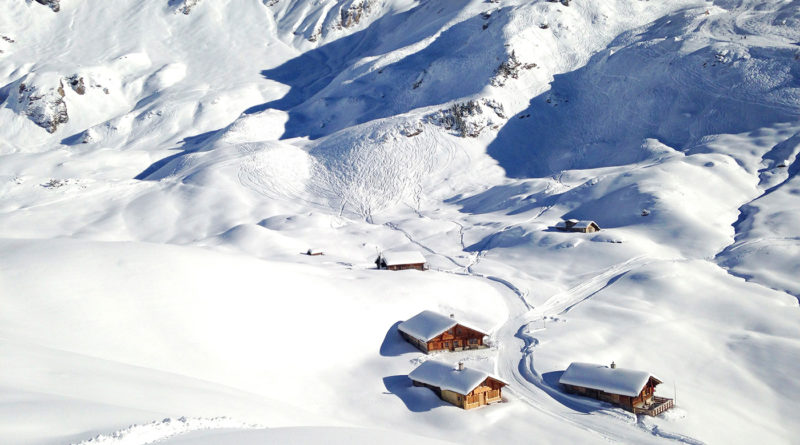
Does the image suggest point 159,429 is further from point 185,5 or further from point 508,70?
point 185,5

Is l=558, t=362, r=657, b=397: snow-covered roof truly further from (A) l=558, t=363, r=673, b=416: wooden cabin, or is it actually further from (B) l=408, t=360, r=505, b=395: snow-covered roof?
(B) l=408, t=360, r=505, b=395: snow-covered roof

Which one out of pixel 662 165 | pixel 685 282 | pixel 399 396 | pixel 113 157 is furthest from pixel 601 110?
Result: pixel 113 157

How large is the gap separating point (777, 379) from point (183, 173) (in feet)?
257

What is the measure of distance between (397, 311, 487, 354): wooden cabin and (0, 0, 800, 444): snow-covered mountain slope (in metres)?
0.83

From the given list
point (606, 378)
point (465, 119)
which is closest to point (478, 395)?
point (606, 378)

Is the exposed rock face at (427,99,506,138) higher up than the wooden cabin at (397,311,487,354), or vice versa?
the exposed rock face at (427,99,506,138)

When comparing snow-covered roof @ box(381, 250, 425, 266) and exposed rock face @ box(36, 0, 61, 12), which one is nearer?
snow-covered roof @ box(381, 250, 425, 266)

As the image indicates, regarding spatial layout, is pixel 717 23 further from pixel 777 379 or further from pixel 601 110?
pixel 777 379

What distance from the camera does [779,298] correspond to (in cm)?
4128

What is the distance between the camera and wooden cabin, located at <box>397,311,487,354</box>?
3572 centimetres

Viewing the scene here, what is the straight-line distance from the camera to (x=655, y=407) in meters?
29.1

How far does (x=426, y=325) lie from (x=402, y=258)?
18224 mm

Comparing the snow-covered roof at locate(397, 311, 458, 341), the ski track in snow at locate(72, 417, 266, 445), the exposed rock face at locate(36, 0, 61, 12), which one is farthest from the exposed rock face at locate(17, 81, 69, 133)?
the ski track in snow at locate(72, 417, 266, 445)

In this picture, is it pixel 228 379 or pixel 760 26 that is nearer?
pixel 228 379
